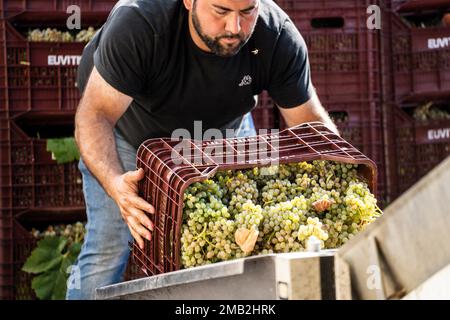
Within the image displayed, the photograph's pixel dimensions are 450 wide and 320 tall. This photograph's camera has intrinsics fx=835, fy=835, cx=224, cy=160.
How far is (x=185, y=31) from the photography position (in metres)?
2.91

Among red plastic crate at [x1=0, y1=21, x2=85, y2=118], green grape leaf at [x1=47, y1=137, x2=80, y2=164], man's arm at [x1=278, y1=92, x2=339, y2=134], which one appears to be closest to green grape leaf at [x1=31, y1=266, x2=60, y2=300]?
green grape leaf at [x1=47, y1=137, x2=80, y2=164]

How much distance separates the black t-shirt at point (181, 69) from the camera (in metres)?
2.82

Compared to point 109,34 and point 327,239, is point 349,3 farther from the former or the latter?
point 327,239

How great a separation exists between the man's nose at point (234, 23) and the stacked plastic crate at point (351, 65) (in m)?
1.80

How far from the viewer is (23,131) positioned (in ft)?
14.5

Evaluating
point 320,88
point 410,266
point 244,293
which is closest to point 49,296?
point 320,88

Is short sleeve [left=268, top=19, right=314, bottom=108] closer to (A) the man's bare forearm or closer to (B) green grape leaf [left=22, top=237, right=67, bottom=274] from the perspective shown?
(A) the man's bare forearm

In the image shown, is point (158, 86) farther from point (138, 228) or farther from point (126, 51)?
point (138, 228)

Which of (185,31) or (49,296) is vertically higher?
(185,31)

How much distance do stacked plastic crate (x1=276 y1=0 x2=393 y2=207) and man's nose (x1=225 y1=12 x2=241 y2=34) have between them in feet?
5.91

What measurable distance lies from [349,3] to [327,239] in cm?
241

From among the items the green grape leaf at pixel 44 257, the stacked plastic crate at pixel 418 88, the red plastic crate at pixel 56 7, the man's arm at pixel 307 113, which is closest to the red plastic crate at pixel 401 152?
the stacked plastic crate at pixel 418 88

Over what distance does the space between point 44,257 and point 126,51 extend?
1.78 meters

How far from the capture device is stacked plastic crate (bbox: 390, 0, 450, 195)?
4.61 metres
